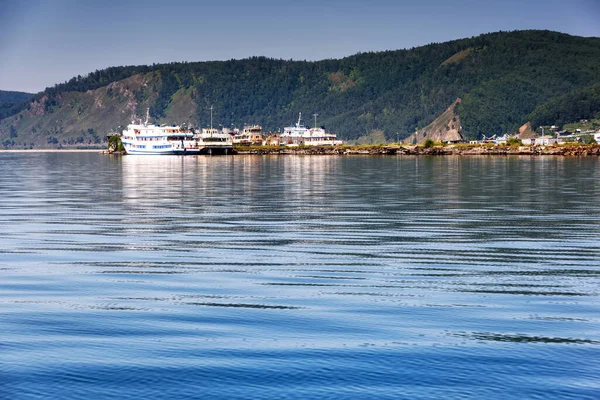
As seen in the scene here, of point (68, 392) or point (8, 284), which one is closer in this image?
point (68, 392)

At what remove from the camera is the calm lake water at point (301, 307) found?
44.7 feet

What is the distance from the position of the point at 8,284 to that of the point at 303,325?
922 centimetres

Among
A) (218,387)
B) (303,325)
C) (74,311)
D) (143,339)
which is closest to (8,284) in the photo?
(74,311)

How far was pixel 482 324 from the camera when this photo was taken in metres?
17.2

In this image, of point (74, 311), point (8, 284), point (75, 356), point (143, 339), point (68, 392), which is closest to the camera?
point (68, 392)

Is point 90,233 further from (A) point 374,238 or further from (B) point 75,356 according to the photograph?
(B) point 75,356

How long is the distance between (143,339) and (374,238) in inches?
655

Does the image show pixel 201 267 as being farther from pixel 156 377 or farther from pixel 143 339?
pixel 156 377

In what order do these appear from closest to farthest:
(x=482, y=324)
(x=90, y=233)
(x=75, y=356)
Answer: (x=75, y=356) → (x=482, y=324) → (x=90, y=233)

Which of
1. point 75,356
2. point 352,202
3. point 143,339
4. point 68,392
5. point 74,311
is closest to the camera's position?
point 68,392

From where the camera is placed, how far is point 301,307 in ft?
61.9

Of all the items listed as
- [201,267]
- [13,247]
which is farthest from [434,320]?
[13,247]

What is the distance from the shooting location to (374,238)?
104 feet

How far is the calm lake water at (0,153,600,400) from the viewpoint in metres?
13.6
